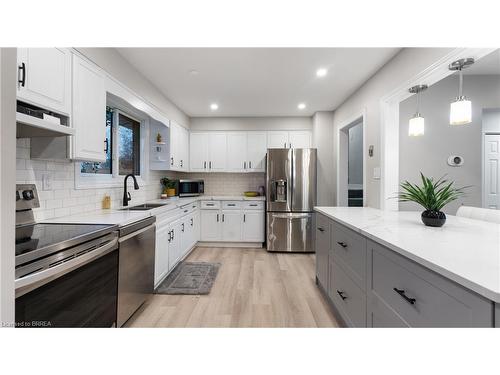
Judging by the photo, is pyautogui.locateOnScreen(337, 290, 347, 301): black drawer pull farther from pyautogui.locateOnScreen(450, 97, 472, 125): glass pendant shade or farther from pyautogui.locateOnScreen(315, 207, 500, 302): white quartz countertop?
pyautogui.locateOnScreen(450, 97, 472, 125): glass pendant shade

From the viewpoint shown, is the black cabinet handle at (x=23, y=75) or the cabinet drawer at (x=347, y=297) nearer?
the black cabinet handle at (x=23, y=75)

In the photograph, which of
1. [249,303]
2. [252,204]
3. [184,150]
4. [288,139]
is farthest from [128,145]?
[288,139]

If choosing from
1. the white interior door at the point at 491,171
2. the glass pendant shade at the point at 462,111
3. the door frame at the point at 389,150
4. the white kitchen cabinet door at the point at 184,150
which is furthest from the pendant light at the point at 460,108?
the white kitchen cabinet door at the point at 184,150

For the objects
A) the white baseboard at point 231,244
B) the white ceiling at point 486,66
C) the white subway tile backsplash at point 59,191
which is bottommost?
the white baseboard at point 231,244

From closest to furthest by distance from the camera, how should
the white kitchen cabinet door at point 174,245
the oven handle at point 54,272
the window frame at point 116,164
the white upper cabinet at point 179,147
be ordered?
1. the oven handle at point 54,272
2. the window frame at point 116,164
3. the white kitchen cabinet door at point 174,245
4. the white upper cabinet at point 179,147

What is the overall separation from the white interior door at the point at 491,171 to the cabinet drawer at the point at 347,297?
286 centimetres

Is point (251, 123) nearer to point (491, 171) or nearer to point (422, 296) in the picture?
point (491, 171)

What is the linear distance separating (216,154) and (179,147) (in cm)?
80

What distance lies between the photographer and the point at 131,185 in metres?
2.95

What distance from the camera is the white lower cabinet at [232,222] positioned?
164 inches

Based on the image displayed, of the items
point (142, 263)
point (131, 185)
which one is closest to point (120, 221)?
point (142, 263)

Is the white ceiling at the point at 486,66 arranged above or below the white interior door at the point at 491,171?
above

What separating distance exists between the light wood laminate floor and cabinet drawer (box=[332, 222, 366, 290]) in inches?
23.7

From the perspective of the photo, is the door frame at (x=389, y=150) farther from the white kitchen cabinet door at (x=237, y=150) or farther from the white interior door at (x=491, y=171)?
the white kitchen cabinet door at (x=237, y=150)
